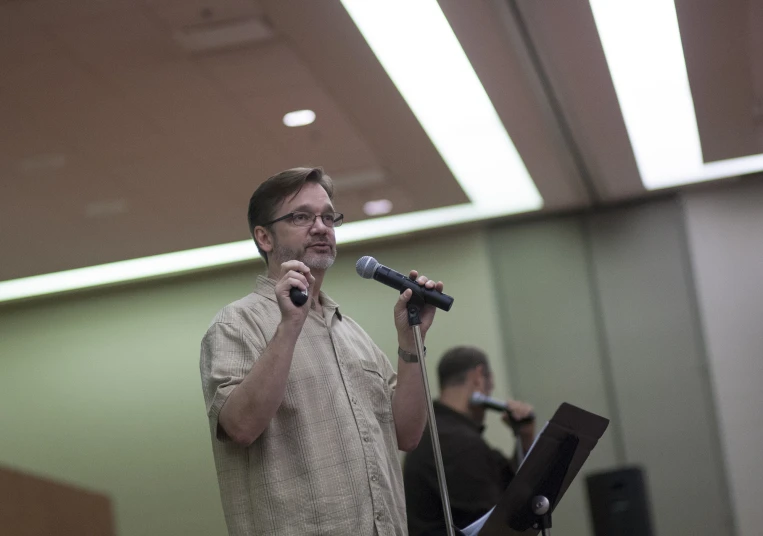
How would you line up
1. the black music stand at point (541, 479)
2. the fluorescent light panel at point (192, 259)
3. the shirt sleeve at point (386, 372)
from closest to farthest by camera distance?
the shirt sleeve at point (386, 372) < the black music stand at point (541, 479) < the fluorescent light panel at point (192, 259)

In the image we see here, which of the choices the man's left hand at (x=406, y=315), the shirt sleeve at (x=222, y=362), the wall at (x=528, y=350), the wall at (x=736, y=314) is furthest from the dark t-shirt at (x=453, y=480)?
the wall at (x=736, y=314)

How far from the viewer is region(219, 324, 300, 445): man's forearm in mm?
1832

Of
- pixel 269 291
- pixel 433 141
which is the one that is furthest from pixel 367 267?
pixel 433 141

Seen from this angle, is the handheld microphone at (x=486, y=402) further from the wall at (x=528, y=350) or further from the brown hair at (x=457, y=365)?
the wall at (x=528, y=350)

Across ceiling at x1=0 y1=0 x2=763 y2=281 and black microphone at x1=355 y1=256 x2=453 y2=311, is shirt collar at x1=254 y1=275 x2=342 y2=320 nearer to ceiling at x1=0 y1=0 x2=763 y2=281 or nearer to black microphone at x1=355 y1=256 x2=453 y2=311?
black microphone at x1=355 y1=256 x2=453 y2=311

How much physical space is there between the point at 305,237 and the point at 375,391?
366 mm

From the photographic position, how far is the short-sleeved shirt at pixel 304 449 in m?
1.92

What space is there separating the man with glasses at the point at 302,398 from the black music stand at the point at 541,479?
37cm

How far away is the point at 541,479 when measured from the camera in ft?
8.23

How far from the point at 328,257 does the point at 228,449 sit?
18.4 inches

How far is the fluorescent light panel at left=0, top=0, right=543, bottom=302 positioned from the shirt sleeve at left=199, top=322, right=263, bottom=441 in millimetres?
1650

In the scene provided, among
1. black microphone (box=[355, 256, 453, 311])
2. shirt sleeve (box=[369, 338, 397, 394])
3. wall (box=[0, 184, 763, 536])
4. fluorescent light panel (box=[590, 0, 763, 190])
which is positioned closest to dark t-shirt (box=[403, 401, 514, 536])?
shirt sleeve (box=[369, 338, 397, 394])

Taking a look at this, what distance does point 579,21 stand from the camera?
362 cm

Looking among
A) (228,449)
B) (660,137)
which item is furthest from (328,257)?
(660,137)
